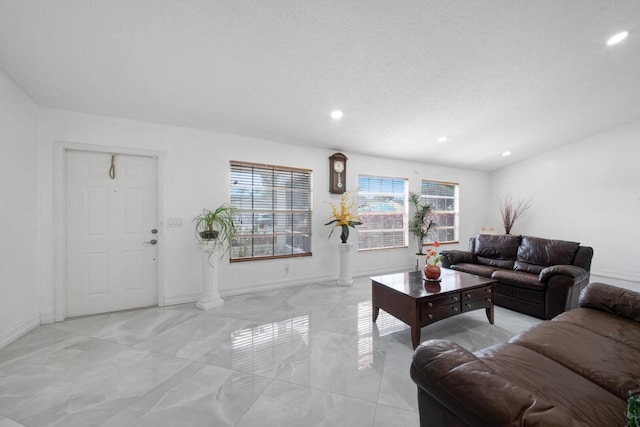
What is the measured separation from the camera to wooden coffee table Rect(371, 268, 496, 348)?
226 centimetres

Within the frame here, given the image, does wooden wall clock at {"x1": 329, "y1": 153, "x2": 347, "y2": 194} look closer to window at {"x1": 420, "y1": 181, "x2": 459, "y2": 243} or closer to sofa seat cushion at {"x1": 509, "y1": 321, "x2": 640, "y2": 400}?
window at {"x1": 420, "y1": 181, "x2": 459, "y2": 243}

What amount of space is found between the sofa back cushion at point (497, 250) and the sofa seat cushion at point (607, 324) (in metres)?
1.97

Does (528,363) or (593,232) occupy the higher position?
(593,232)

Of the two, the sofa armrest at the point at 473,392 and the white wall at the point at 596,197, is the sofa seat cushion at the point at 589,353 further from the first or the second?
the white wall at the point at 596,197

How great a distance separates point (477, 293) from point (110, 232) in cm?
438

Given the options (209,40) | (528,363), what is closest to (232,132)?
(209,40)

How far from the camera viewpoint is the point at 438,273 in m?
2.66

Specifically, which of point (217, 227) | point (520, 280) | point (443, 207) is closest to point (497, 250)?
point (520, 280)

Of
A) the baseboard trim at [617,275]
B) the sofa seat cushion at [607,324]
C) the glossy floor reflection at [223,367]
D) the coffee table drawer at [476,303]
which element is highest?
the sofa seat cushion at [607,324]

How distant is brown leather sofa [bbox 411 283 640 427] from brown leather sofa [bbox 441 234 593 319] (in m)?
1.03

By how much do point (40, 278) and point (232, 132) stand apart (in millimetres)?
2829

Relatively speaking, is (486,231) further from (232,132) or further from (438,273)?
(232,132)

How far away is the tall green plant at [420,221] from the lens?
210 inches

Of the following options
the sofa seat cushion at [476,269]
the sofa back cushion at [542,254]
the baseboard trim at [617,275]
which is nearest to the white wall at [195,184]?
the sofa seat cushion at [476,269]
